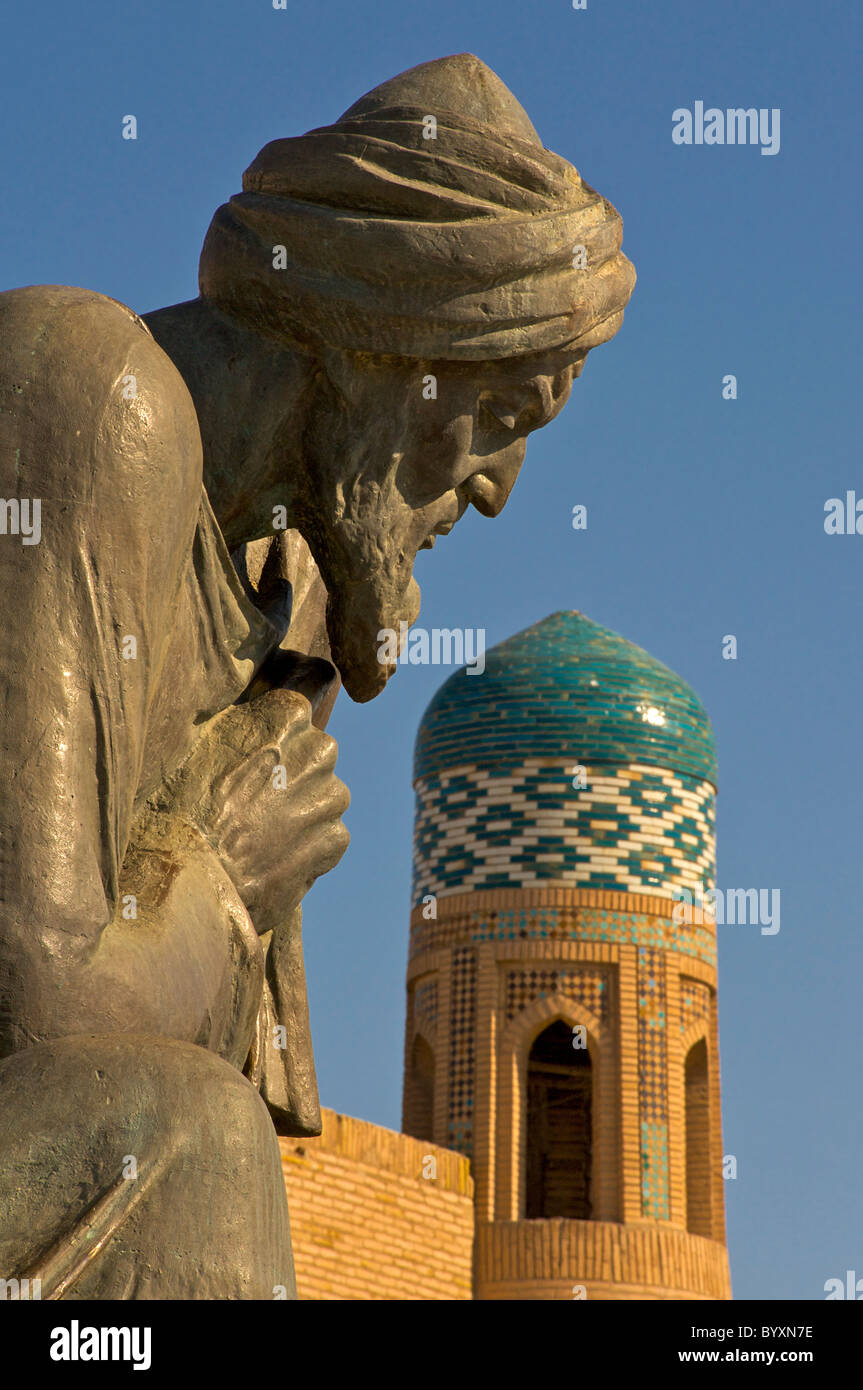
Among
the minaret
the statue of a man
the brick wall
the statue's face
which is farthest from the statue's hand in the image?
the minaret

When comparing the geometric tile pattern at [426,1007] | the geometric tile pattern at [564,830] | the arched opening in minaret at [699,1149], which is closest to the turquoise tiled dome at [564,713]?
the geometric tile pattern at [564,830]

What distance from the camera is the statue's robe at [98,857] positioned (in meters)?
1.45

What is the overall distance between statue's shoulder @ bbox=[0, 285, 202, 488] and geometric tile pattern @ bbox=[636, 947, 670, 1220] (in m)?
16.3

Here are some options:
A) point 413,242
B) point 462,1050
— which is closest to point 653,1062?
point 462,1050

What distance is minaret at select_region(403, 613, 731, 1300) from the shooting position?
17484 mm

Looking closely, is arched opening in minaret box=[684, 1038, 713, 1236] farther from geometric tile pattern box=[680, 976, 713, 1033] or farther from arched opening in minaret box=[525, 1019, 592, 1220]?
arched opening in minaret box=[525, 1019, 592, 1220]

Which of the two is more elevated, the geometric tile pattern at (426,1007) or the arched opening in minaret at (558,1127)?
the geometric tile pattern at (426,1007)

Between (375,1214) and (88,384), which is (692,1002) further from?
(88,384)

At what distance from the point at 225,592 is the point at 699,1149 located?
16812 mm

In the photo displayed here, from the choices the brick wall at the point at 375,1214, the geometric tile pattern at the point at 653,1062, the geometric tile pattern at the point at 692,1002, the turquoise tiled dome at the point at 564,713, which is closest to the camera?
the brick wall at the point at 375,1214

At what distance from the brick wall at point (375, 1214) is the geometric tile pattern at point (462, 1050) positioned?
0.66 metres

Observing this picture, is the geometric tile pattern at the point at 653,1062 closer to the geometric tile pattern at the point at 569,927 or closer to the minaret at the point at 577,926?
the minaret at the point at 577,926
